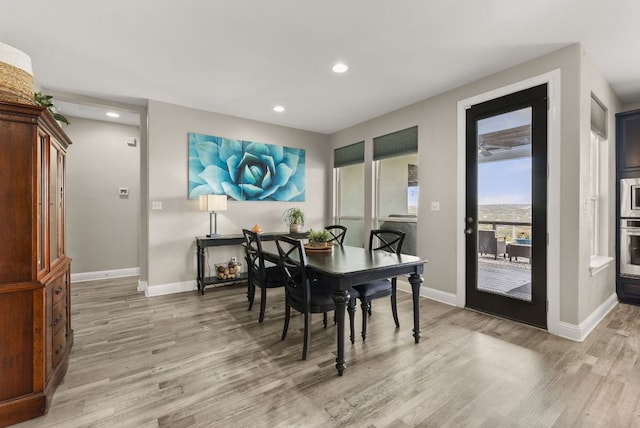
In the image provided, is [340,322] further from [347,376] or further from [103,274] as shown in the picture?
[103,274]

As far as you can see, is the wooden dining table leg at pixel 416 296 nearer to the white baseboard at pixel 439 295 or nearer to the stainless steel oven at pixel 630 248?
the white baseboard at pixel 439 295

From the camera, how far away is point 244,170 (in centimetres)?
466

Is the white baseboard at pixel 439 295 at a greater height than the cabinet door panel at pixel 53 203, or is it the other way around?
the cabinet door panel at pixel 53 203

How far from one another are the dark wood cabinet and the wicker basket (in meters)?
5.61

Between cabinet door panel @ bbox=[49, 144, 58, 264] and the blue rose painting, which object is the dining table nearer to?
cabinet door panel @ bbox=[49, 144, 58, 264]

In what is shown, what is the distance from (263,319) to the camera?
3033 millimetres

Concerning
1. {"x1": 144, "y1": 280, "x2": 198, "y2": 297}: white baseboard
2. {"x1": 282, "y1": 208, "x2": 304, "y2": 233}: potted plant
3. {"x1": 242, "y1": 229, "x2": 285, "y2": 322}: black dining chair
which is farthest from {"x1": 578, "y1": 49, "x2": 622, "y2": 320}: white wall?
{"x1": 144, "y1": 280, "x2": 198, "y2": 297}: white baseboard

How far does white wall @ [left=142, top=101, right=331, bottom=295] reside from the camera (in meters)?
3.97

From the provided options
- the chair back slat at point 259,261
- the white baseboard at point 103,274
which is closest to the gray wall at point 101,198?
the white baseboard at point 103,274

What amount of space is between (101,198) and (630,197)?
739 centimetres

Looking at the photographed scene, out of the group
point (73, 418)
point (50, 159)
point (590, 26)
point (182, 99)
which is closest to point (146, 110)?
point (182, 99)

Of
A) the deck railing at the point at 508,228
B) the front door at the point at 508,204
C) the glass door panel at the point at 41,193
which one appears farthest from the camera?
the deck railing at the point at 508,228

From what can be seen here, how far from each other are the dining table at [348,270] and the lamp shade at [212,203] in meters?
1.52

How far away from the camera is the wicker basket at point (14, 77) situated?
1596 mm
